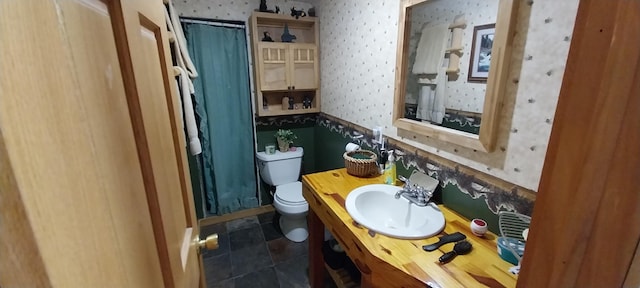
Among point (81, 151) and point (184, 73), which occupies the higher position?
point (184, 73)

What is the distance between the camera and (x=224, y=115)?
2.32 meters

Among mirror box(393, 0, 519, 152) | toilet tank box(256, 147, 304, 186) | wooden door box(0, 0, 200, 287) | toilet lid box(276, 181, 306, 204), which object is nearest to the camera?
wooden door box(0, 0, 200, 287)

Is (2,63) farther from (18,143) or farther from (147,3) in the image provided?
(147,3)

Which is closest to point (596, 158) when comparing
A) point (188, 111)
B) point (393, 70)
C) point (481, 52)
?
point (481, 52)

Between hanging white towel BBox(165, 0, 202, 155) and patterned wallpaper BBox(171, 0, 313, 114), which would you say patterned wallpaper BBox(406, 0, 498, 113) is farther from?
hanging white towel BBox(165, 0, 202, 155)

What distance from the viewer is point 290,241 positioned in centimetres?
230

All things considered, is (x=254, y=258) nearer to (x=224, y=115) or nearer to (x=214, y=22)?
(x=224, y=115)

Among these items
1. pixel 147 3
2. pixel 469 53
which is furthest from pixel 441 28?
pixel 147 3

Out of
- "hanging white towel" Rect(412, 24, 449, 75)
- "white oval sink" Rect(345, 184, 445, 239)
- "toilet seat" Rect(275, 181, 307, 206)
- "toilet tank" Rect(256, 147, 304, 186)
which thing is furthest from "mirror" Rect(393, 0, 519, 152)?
"toilet tank" Rect(256, 147, 304, 186)

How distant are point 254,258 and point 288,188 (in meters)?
0.62

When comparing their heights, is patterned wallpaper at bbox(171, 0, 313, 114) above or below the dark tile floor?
above

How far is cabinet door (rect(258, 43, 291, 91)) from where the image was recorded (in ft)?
7.12

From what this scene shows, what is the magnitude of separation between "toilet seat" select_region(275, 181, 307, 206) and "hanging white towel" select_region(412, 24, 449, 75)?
4.31 feet

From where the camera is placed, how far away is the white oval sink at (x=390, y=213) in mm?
1074
